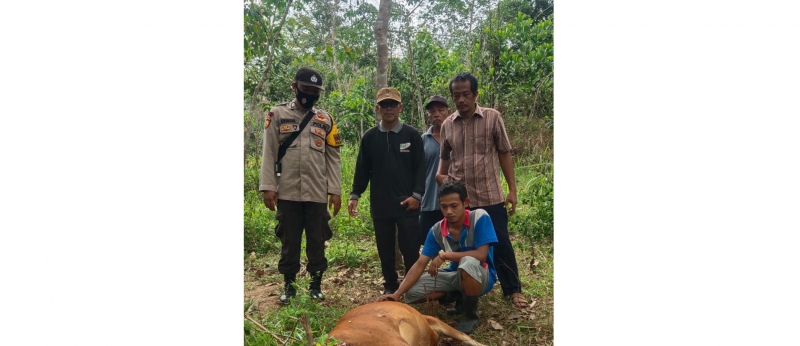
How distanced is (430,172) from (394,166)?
14.1 inches

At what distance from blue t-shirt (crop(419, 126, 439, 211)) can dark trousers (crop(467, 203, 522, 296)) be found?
17.8 inches

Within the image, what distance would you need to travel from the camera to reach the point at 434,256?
3.60m

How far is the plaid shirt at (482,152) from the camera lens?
153 inches

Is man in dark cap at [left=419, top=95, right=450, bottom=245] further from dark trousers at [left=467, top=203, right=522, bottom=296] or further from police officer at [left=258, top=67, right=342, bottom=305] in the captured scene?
police officer at [left=258, top=67, right=342, bottom=305]

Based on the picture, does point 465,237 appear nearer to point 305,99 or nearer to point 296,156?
point 296,156

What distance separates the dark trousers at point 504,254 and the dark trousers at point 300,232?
1141 mm

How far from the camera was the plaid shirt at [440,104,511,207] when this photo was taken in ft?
12.7

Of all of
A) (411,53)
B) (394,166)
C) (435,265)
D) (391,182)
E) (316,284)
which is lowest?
(316,284)

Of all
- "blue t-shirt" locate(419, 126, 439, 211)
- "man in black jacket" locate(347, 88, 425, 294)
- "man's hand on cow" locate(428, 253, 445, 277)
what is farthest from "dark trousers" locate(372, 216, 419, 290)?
"man's hand on cow" locate(428, 253, 445, 277)

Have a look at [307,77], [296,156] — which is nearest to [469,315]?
[296,156]

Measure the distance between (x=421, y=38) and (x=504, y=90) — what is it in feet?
2.65

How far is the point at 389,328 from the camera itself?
116 inches
